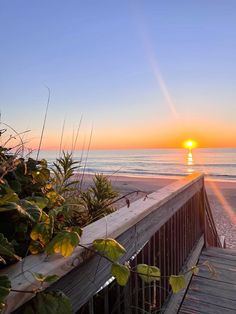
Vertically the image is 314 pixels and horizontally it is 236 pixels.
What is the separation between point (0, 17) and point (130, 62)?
7.53 metres

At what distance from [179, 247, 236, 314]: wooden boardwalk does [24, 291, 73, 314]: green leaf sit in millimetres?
2164

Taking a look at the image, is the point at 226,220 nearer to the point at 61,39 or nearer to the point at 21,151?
the point at 61,39

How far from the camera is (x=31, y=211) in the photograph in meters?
0.90

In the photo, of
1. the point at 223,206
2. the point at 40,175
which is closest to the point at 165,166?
the point at 223,206

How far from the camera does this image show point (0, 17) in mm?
2150

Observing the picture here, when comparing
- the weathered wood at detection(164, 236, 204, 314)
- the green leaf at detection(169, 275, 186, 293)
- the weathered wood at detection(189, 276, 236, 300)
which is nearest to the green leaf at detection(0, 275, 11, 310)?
the green leaf at detection(169, 275, 186, 293)

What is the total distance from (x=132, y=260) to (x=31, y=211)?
107 cm

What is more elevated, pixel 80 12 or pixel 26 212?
pixel 80 12

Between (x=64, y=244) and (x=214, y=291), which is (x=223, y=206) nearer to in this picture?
(x=214, y=291)

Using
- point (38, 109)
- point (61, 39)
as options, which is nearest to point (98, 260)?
point (38, 109)

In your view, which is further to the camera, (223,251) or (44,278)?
(223,251)

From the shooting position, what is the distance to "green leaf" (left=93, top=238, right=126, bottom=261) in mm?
1033

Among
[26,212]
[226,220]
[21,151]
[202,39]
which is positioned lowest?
[226,220]

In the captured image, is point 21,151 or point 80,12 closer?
point 21,151
